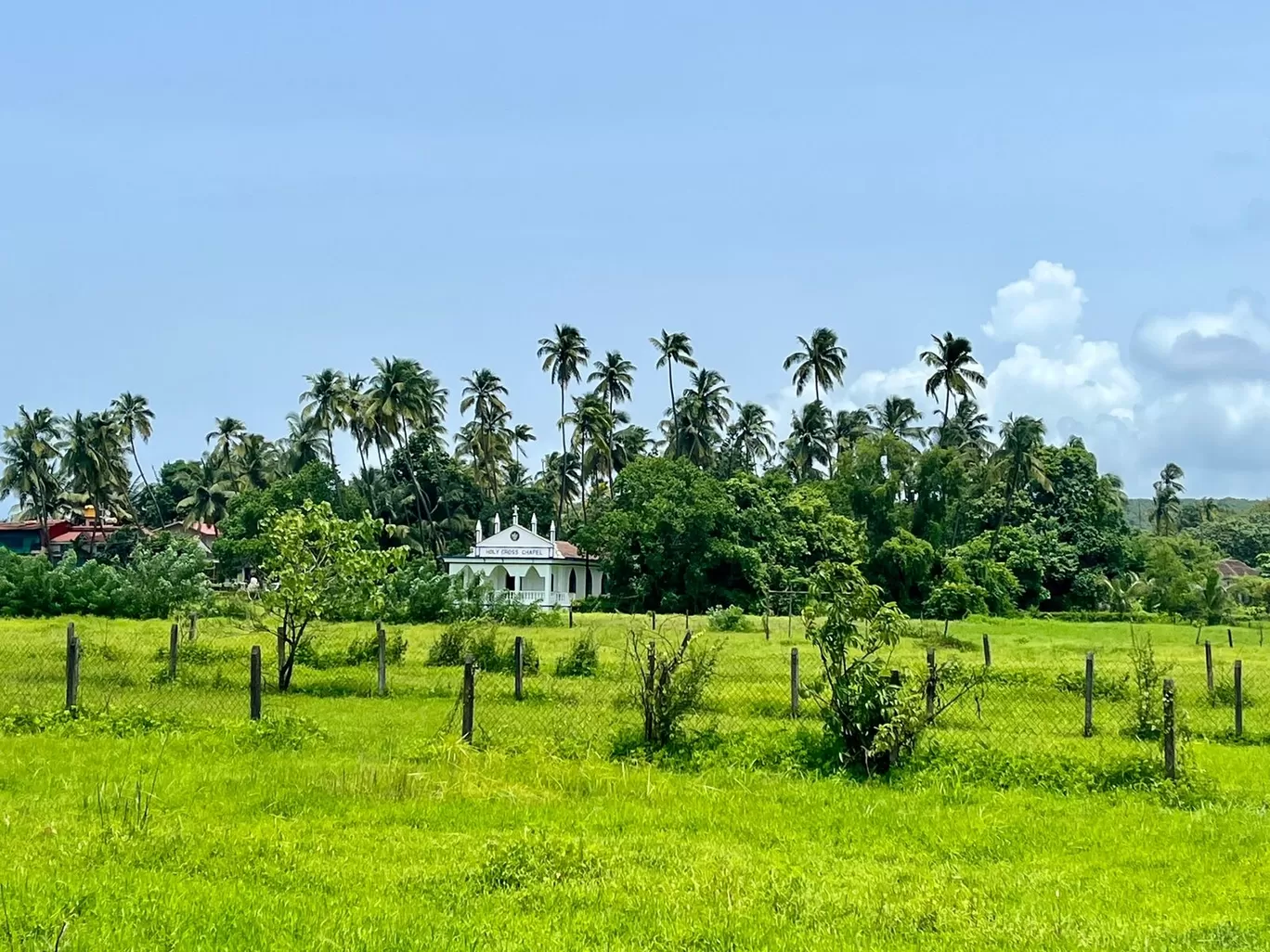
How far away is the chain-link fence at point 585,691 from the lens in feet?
46.0

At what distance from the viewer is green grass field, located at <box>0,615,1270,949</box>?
6660mm

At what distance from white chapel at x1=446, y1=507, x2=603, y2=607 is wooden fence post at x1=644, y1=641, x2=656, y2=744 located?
4387 cm

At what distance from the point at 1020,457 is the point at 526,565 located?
26942 millimetres

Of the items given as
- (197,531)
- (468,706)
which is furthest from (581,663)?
(197,531)

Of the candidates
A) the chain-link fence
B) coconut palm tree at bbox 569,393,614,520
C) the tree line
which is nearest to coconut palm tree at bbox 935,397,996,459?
the tree line

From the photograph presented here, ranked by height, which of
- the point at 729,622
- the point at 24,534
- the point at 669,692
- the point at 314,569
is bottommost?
the point at 729,622

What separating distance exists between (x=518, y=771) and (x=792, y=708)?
654 cm

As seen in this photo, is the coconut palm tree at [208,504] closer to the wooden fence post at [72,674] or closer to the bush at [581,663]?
the bush at [581,663]

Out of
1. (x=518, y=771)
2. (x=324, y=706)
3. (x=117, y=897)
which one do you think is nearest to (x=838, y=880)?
(x=518, y=771)

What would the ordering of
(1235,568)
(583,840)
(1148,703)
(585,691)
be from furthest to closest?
1. (1235,568)
2. (585,691)
3. (1148,703)
4. (583,840)

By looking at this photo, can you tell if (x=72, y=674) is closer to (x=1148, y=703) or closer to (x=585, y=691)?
(x=585, y=691)

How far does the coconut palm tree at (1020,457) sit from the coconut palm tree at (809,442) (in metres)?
15.3

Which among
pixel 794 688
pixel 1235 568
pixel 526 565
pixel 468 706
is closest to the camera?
pixel 468 706

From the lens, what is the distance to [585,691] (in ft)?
63.2
